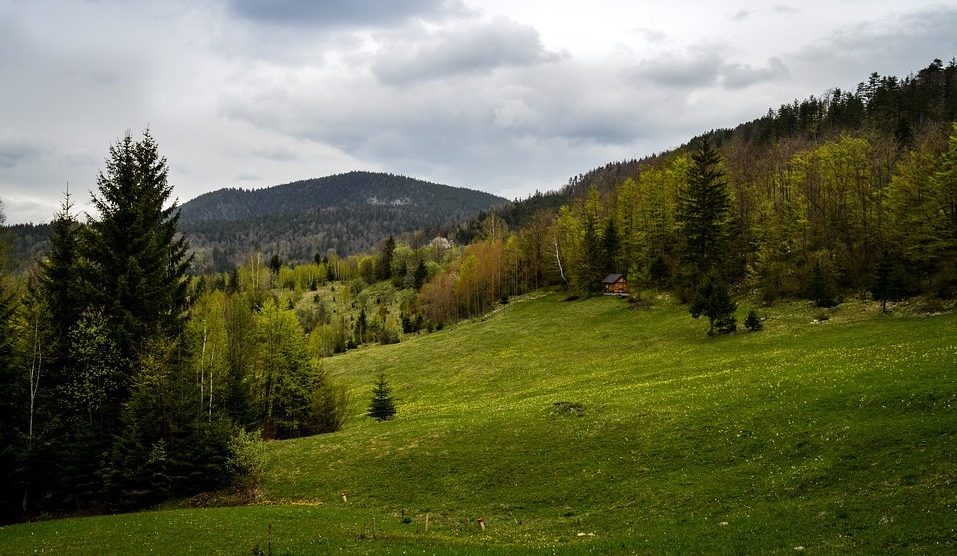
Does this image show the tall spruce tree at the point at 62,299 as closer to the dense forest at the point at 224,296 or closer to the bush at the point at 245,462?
the dense forest at the point at 224,296

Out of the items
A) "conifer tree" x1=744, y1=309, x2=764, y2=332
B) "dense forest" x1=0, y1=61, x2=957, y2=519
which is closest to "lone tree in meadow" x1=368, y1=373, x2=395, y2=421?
"dense forest" x1=0, y1=61, x2=957, y2=519

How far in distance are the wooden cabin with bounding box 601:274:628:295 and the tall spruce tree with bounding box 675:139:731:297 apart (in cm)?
1717

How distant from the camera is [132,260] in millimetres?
40438

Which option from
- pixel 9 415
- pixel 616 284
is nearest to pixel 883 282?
pixel 616 284

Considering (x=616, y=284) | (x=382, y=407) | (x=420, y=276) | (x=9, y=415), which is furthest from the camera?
(x=420, y=276)

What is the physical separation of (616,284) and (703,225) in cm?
2465

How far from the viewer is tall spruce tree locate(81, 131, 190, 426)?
40438 millimetres

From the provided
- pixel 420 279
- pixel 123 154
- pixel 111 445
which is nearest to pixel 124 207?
pixel 123 154

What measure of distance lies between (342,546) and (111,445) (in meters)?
25.9

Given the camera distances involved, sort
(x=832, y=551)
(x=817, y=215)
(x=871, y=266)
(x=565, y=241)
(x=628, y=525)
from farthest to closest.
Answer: (x=565, y=241), (x=817, y=215), (x=871, y=266), (x=628, y=525), (x=832, y=551)

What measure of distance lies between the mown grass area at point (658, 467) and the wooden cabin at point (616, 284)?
4679 cm

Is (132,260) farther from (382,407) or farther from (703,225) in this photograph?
(703,225)

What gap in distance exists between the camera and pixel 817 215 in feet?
289

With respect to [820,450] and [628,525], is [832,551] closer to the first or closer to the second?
[628,525]
